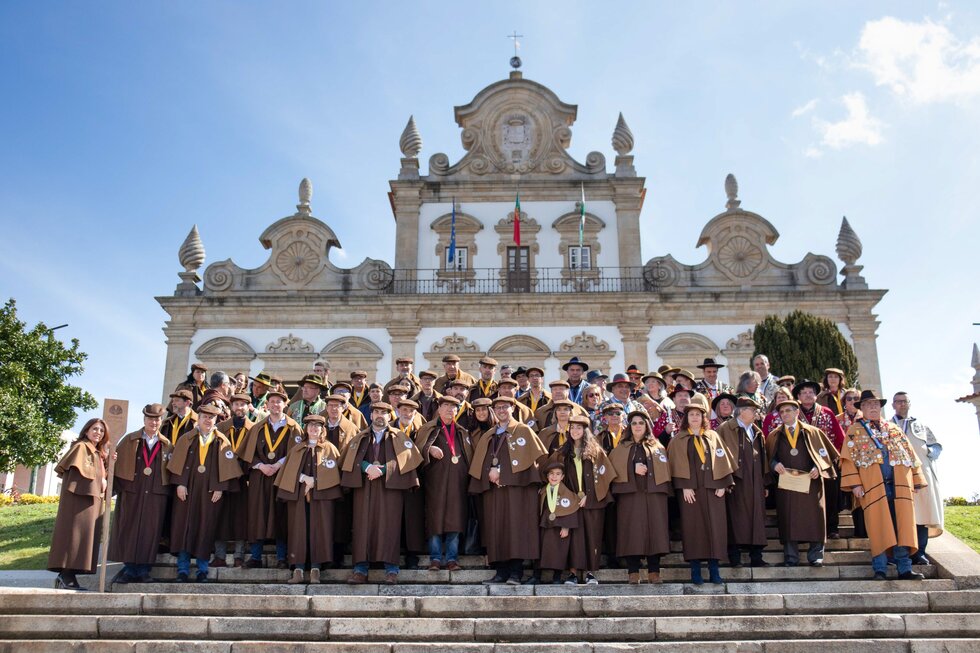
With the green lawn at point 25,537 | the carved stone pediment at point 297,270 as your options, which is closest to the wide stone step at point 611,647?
the green lawn at point 25,537

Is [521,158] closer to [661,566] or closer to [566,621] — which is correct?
[661,566]

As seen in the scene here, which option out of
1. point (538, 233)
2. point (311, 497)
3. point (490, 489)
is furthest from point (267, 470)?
point (538, 233)

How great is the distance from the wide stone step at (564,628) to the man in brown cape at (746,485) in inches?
48.6

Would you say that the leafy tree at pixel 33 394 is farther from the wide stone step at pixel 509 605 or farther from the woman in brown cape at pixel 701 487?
the woman in brown cape at pixel 701 487

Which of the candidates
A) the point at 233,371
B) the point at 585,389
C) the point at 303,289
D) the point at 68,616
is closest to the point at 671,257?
the point at 303,289

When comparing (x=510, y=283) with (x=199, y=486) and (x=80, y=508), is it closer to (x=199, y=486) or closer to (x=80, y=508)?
(x=199, y=486)

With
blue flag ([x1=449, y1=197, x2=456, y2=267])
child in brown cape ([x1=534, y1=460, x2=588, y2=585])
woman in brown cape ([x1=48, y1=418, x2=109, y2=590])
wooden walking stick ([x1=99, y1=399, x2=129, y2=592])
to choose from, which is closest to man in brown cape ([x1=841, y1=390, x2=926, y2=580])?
child in brown cape ([x1=534, y1=460, x2=588, y2=585])

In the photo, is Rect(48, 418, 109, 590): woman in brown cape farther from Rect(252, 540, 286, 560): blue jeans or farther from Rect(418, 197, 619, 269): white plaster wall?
Rect(418, 197, 619, 269): white plaster wall

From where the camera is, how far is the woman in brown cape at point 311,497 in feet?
25.3

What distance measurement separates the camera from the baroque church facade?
67.4 ft

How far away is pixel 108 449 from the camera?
8211 mm

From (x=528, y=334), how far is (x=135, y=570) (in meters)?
13.4

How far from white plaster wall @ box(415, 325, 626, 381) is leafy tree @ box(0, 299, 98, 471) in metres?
7.62

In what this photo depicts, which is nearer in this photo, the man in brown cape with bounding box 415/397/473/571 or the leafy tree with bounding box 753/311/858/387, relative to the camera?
the man in brown cape with bounding box 415/397/473/571
